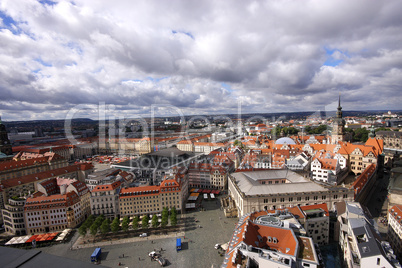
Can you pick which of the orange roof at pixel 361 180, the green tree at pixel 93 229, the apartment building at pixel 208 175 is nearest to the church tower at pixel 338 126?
the orange roof at pixel 361 180

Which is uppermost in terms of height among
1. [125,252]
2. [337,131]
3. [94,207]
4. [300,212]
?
[337,131]

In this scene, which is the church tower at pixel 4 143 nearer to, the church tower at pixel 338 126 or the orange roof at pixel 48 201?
the orange roof at pixel 48 201

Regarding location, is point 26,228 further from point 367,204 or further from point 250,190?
point 367,204

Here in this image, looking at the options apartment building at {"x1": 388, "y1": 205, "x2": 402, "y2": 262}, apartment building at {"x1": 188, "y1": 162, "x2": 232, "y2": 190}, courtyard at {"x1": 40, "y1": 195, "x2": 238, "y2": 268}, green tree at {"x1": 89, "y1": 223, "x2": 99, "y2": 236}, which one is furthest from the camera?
apartment building at {"x1": 188, "y1": 162, "x2": 232, "y2": 190}

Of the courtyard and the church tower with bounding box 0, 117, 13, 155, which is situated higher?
the church tower with bounding box 0, 117, 13, 155

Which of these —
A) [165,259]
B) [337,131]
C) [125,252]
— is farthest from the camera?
[337,131]

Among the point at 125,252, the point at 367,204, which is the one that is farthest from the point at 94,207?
the point at 367,204

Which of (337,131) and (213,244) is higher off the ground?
(337,131)

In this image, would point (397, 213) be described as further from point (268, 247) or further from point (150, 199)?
point (150, 199)

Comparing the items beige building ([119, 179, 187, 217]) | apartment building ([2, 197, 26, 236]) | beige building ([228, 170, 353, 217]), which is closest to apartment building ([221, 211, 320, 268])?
beige building ([228, 170, 353, 217])

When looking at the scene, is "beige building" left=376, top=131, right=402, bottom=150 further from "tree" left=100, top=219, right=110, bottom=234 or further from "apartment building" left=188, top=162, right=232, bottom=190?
"tree" left=100, top=219, right=110, bottom=234

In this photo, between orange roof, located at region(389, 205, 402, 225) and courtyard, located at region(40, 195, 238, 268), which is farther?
courtyard, located at region(40, 195, 238, 268)
